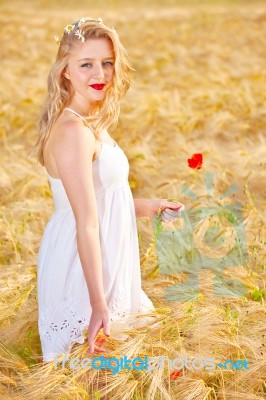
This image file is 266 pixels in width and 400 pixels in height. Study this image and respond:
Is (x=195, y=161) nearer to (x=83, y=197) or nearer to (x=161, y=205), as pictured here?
(x=161, y=205)

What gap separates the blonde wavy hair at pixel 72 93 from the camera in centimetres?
241

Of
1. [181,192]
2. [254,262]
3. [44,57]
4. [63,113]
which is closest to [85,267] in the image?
[63,113]

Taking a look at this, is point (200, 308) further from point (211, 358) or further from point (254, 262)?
point (254, 262)

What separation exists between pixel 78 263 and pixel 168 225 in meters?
1.20

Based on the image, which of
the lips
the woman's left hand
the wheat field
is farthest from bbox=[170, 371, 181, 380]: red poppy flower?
the lips

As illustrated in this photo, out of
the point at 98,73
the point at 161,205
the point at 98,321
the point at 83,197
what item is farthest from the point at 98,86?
the point at 98,321

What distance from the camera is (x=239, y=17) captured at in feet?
54.2

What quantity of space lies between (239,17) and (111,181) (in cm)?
1476

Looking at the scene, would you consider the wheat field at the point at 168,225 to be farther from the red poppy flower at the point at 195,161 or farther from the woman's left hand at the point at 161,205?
the red poppy flower at the point at 195,161

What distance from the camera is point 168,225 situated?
12.0 ft

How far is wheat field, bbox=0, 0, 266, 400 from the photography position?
241 centimetres

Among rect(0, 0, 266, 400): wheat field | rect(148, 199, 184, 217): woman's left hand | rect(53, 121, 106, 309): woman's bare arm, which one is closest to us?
rect(53, 121, 106, 309): woman's bare arm

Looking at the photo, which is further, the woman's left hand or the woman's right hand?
the woman's left hand

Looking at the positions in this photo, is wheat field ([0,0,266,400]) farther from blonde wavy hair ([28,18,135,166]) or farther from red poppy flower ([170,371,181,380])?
blonde wavy hair ([28,18,135,166])
